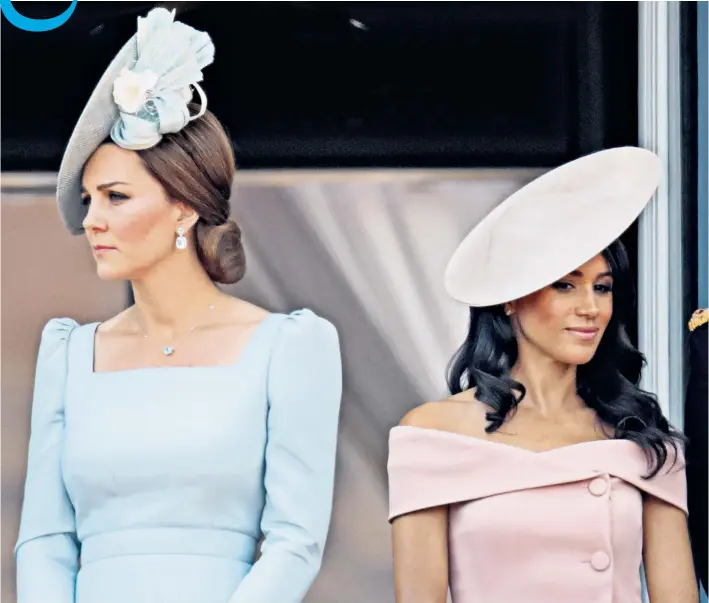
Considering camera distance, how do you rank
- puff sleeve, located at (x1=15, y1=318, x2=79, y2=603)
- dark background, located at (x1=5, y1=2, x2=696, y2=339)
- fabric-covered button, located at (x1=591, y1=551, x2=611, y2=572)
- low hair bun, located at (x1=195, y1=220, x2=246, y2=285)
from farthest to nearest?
dark background, located at (x1=5, y1=2, x2=696, y2=339), low hair bun, located at (x1=195, y1=220, x2=246, y2=285), puff sleeve, located at (x1=15, y1=318, x2=79, y2=603), fabric-covered button, located at (x1=591, y1=551, x2=611, y2=572)

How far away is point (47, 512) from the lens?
119 inches

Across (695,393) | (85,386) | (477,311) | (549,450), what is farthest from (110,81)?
(695,393)

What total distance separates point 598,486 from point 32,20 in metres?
1.70

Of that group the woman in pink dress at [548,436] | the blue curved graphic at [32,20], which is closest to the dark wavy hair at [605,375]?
the woman in pink dress at [548,436]

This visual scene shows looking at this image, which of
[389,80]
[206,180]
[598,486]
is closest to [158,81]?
[206,180]

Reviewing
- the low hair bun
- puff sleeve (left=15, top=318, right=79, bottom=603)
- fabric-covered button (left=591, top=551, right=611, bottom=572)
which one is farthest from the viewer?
the low hair bun

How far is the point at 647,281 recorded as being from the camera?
3271mm

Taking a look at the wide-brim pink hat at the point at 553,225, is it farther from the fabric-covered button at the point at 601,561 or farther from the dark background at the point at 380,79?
the fabric-covered button at the point at 601,561

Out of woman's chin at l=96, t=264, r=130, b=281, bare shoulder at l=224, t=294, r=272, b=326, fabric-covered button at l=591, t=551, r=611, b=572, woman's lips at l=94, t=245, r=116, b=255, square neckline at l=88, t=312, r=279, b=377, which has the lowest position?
fabric-covered button at l=591, t=551, r=611, b=572

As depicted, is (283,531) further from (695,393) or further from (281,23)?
(281,23)

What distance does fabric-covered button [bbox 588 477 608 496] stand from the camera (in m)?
2.88

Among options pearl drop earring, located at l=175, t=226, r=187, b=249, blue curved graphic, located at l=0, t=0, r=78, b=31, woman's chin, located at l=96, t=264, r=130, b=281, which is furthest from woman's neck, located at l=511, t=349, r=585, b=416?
blue curved graphic, located at l=0, t=0, r=78, b=31

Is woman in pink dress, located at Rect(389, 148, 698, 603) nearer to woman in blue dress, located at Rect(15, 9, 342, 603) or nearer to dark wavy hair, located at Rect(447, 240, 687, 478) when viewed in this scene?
dark wavy hair, located at Rect(447, 240, 687, 478)

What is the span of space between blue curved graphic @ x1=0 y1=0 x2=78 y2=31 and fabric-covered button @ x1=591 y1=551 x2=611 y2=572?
173cm
